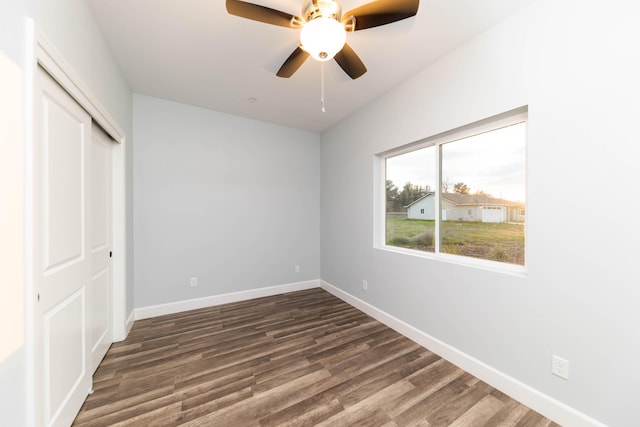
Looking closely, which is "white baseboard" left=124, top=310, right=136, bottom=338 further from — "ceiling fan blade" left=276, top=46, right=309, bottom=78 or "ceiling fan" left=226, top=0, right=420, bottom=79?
"ceiling fan" left=226, top=0, right=420, bottom=79

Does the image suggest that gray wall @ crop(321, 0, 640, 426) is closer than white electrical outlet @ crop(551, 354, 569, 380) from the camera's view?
Yes

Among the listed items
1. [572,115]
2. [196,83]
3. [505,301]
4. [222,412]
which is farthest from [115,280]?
[572,115]

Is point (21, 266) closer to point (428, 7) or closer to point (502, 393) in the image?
point (428, 7)

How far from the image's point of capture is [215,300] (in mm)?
3332

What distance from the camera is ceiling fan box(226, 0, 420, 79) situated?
130 cm

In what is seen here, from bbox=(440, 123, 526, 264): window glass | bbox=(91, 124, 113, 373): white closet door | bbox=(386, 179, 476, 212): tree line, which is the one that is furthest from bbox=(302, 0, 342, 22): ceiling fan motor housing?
bbox=(91, 124, 113, 373): white closet door

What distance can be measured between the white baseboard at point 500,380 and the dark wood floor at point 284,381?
0.18ft

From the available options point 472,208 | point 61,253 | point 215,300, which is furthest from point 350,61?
point 215,300

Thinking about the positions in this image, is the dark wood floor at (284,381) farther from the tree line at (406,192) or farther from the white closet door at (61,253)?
the tree line at (406,192)

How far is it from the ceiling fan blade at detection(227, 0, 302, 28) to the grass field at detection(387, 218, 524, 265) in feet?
6.93

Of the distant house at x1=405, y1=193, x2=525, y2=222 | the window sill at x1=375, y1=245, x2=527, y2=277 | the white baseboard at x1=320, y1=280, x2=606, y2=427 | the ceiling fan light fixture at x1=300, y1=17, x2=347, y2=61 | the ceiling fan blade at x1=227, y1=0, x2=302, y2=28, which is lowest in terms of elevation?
the white baseboard at x1=320, y1=280, x2=606, y2=427

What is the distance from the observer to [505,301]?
1765 millimetres

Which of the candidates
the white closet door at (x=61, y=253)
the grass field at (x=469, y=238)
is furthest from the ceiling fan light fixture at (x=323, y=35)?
A: the grass field at (x=469, y=238)

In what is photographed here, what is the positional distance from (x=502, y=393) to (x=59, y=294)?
2.95 metres
